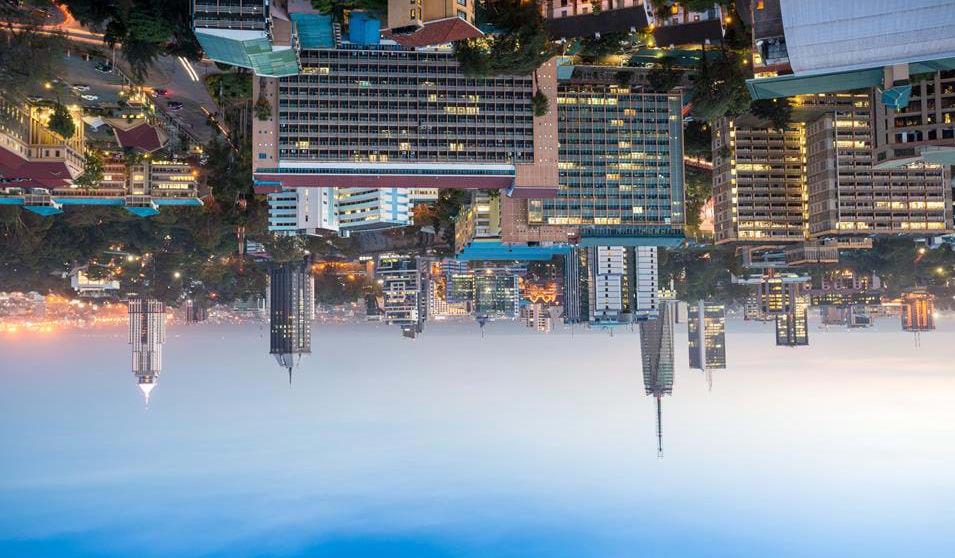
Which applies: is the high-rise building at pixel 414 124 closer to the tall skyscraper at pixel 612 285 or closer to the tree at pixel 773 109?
the tree at pixel 773 109

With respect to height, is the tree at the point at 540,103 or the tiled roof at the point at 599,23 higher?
the tiled roof at the point at 599,23

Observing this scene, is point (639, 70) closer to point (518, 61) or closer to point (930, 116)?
point (518, 61)

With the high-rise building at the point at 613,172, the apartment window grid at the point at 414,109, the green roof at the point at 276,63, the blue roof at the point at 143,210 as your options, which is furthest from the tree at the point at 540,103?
the blue roof at the point at 143,210

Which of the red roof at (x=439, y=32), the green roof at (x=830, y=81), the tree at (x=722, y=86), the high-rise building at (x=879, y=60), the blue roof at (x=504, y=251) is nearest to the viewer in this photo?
the high-rise building at (x=879, y=60)

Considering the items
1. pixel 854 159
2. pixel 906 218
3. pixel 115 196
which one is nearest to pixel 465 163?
pixel 115 196

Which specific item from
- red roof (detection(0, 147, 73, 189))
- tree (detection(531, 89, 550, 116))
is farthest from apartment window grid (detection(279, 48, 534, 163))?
red roof (detection(0, 147, 73, 189))

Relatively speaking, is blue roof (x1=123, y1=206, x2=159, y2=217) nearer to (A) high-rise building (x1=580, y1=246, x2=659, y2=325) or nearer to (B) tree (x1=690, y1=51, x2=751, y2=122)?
(B) tree (x1=690, y1=51, x2=751, y2=122)

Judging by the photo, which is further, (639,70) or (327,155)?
(639,70)
